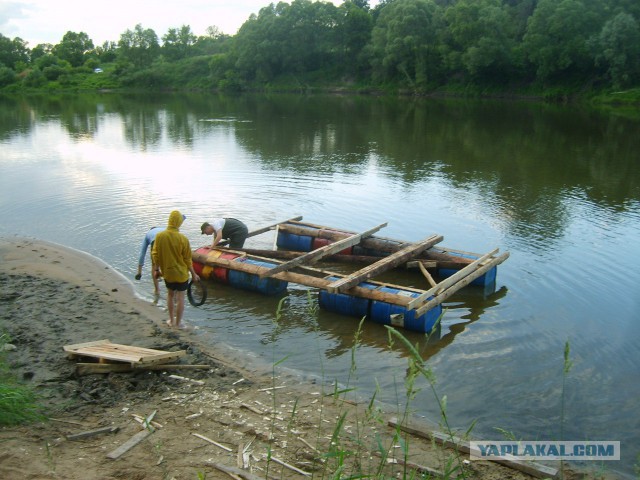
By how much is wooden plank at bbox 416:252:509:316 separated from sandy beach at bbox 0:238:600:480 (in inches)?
106

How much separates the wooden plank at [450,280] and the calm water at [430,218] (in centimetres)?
66

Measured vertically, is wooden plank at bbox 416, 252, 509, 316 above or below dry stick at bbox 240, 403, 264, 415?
above

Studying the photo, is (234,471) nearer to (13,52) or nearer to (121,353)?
(121,353)

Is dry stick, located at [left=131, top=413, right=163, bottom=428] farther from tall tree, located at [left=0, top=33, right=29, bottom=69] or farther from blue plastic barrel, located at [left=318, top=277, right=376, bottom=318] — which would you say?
tall tree, located at [left=0, top=33, right=29, bottom=69]

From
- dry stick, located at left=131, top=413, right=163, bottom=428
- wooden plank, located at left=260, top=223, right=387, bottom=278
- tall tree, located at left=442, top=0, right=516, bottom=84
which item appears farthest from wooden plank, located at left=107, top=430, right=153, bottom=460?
tall tree, located at left=442, top=0, right=516, bottom=84

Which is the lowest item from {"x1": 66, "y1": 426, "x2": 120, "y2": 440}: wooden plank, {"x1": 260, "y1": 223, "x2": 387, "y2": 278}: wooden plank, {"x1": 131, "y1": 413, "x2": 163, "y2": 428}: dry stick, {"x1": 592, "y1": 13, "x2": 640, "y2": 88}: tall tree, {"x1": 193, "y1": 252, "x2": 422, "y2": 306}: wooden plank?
{"x1": 131, "y1": 413, "x2": 163, "y2": 428}: dry stick

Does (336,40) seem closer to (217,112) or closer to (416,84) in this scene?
(416,84)

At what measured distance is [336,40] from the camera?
278 feet

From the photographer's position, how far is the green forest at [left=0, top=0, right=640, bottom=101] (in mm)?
56688

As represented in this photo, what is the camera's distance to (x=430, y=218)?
17547 mm

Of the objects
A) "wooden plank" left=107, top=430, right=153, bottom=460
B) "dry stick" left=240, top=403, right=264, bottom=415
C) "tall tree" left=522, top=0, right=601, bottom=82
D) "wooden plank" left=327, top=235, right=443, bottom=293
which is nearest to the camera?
"wooden plank" left=107, top=430, right=153, bottom=460

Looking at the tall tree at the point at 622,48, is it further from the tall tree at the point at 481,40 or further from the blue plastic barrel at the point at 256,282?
the blue plastic barrel at the point at 256,282

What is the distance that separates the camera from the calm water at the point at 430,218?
8.95 m

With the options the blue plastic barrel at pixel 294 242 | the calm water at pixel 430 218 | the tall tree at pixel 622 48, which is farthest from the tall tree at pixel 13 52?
the blue plastic barrel at pixel 294 242
